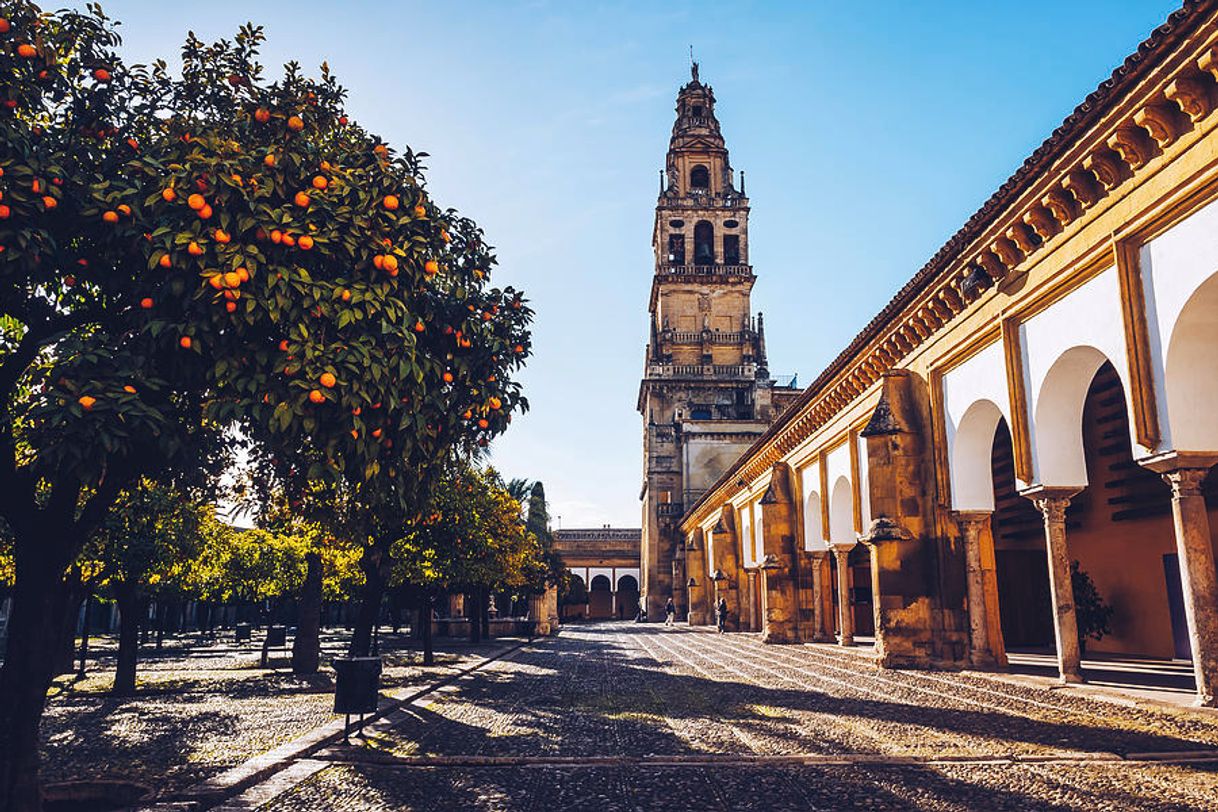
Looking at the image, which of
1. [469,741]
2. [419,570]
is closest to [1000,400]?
[469,741]

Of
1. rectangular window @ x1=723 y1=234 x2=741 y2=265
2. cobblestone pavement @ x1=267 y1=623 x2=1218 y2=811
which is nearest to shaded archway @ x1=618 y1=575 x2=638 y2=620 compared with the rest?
rectangular window @ x1=723 y1=234 x2=741 y2=265

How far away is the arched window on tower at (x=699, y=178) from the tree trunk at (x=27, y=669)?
58249 mm

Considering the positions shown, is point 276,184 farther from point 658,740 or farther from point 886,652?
point 886,652

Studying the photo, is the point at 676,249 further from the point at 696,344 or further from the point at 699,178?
the point at 696,344

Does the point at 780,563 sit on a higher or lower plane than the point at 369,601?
higher

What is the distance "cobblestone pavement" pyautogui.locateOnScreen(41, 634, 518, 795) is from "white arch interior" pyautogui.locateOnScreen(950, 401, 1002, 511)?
32.4ft

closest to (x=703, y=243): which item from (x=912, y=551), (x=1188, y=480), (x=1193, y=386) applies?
(x=912, y=551)

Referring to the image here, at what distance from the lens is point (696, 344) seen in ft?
196

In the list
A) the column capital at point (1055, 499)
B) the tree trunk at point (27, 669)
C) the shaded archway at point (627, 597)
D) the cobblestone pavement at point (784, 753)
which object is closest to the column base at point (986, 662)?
the cobblestone pavement at point (784, 753)

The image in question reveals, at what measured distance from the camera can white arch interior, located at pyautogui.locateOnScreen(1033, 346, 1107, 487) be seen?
37.9ft

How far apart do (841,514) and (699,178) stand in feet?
144

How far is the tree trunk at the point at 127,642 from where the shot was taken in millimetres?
14125

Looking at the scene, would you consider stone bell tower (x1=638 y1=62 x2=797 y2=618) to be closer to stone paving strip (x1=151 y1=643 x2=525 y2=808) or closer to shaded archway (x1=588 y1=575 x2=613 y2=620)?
shaded archway (x1=588 y1=575 x2=613 y2=620)

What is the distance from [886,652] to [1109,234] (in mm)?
8139
